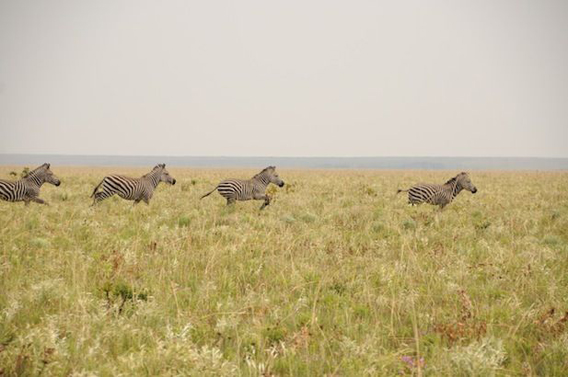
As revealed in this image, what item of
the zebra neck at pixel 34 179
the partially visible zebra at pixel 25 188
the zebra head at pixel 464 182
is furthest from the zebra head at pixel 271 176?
the zebra neck at pixel 34 179

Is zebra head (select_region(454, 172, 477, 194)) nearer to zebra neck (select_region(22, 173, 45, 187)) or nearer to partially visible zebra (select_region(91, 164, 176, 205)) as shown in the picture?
partially visible zebra (select_region(91, 164, 176, 205))

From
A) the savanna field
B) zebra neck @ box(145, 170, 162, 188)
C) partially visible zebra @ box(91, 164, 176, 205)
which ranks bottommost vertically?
the savanna field

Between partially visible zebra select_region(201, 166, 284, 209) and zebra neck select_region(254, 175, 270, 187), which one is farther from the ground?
zebra neck select_region(254, 175, 270, 187)

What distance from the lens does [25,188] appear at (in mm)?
15773

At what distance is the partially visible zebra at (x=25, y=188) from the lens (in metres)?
15.4

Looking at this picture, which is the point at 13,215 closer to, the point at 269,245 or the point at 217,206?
the point at 217,206

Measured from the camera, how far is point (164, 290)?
646 cm

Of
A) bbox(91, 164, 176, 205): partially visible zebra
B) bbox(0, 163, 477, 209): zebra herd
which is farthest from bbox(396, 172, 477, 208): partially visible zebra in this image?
bbox(91, 164, 176, 205): partially visible zebra

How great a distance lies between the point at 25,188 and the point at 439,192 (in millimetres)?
14924

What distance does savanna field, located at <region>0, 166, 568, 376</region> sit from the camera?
13.9 ft

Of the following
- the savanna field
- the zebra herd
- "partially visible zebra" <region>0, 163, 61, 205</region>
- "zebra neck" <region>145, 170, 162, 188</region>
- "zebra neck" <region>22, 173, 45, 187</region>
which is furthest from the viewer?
"zebra neck" <region>145, 170, 162, 188</region>

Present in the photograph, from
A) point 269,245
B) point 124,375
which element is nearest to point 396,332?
point 124,375

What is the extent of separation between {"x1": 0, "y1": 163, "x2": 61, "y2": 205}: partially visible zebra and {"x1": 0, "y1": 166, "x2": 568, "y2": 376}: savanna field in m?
4.26

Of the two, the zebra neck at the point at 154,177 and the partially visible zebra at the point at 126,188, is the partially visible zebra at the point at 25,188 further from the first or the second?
the zebra neck at the point at 154,177
